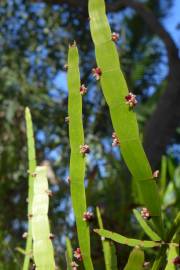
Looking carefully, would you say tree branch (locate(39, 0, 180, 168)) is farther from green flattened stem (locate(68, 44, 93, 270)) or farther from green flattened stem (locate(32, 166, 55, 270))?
green flattened stem (locate(68, 44, 93, 270))

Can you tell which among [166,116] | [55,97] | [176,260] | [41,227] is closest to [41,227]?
[41,227]

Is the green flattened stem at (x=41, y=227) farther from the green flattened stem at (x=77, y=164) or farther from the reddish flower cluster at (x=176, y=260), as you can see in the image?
the reddish flower cluster at (x=176, y=260)

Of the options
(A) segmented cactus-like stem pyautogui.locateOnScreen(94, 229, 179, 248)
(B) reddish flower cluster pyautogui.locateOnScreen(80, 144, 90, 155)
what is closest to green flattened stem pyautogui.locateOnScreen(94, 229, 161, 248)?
(A) segmented cactus-like stem pyautogui.locateOnScreen(94, 229, 179, 248)

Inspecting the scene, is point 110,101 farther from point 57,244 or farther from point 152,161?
point 152,161

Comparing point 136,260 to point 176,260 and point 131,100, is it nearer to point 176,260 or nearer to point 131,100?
point 176,260

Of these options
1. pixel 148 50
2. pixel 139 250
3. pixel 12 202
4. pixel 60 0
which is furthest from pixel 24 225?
pixel 148 50

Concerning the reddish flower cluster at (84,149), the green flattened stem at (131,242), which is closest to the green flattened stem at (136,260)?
the green flattened stem at (131,242)
